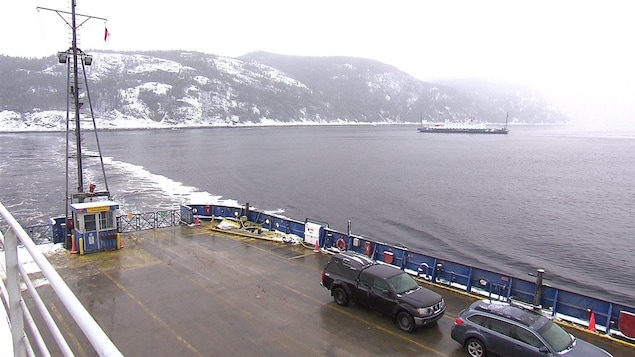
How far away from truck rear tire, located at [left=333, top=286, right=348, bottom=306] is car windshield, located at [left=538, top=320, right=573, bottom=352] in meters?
6.92

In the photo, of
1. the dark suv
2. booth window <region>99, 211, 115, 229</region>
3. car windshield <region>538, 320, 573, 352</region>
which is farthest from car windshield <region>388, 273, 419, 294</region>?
booth window <region>99, 211, 115, 229</region>

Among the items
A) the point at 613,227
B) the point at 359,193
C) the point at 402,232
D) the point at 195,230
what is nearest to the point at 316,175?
the point at 359,193

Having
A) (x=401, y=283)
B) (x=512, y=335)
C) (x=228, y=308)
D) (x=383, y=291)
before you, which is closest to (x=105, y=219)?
(x=228, y=308)

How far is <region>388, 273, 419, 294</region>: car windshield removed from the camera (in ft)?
51.5

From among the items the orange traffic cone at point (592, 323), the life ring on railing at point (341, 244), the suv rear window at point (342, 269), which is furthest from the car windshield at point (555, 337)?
the life ring on railing at point (341, 244)

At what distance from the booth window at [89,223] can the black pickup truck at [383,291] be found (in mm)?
13385

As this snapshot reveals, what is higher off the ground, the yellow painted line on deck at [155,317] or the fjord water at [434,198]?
the yellow painted line on deck at [155,317]

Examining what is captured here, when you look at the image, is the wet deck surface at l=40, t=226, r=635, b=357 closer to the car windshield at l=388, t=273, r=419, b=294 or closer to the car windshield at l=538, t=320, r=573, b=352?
the car windshield at l=388, t=273, r=419, b=294

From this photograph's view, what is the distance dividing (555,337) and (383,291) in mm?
5617

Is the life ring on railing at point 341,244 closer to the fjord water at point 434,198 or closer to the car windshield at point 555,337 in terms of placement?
the car windshield at point 555,337

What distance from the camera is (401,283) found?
1593cm

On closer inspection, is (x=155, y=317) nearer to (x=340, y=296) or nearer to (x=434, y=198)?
(x=340, y=296)

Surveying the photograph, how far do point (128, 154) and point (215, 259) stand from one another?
324 feet

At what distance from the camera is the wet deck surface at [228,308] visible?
1398cm
